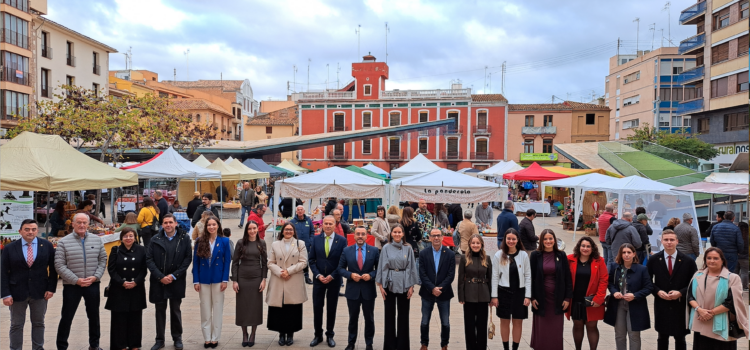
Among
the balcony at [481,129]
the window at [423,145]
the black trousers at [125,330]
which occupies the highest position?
the balcony at [481,129]

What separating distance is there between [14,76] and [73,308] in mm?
29290

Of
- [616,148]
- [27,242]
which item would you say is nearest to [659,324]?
[27,242]

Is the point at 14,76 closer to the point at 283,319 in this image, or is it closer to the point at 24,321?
the point at 24,321

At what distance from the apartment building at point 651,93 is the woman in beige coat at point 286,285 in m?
40.8

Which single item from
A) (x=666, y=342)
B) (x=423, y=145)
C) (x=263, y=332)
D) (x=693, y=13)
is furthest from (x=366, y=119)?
(x=666, y=342)

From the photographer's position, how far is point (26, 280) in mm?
5137

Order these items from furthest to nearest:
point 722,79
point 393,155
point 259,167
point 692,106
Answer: point 393,155
point 692,106
point 722,79
point 259,167

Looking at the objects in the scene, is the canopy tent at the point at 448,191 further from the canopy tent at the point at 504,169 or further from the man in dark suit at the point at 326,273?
the canopy tent at the point at 504,169

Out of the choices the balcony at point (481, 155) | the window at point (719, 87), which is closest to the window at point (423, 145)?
the balcony at point (481, 155)

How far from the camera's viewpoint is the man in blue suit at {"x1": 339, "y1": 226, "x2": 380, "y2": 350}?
18.5 ft

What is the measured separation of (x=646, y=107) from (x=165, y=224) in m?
46.1

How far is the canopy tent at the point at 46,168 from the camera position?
27.0ft

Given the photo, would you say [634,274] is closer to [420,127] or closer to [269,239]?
[269,239]

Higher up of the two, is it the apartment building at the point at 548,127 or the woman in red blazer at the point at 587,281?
the apartment building at the point at 548,127
